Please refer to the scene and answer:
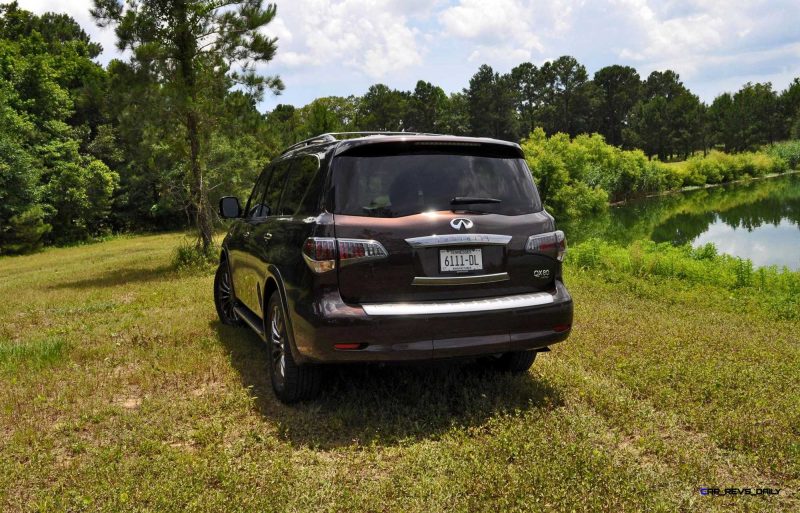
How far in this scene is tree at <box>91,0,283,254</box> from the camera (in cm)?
1466

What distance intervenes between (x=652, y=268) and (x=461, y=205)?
29.3ft

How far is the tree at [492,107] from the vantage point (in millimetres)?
88562

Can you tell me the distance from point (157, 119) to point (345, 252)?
13.2 m

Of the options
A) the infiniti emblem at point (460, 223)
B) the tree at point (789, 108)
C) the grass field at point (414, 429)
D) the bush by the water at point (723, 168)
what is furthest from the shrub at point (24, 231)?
the tree at point (789, 108)

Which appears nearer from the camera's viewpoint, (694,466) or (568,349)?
(694,466)

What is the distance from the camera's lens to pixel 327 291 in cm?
393

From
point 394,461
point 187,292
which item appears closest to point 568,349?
point 394,461

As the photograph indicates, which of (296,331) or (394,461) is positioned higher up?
(296,331)

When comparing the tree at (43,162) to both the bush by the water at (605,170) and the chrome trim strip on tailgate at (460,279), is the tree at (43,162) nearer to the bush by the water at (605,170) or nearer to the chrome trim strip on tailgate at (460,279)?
the bush by the water at (605,170)

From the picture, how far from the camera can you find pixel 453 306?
13.1 feet

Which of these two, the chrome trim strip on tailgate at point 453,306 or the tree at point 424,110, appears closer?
the chrome trim strip on tailgate at point 453,306

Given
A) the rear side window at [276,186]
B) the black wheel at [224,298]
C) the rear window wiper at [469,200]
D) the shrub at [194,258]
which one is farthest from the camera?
the shrub at [194,258]

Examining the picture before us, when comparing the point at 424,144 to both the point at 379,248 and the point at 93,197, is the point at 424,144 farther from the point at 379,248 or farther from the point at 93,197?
the point at 93,197

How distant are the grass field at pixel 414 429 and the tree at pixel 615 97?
9961 cm
